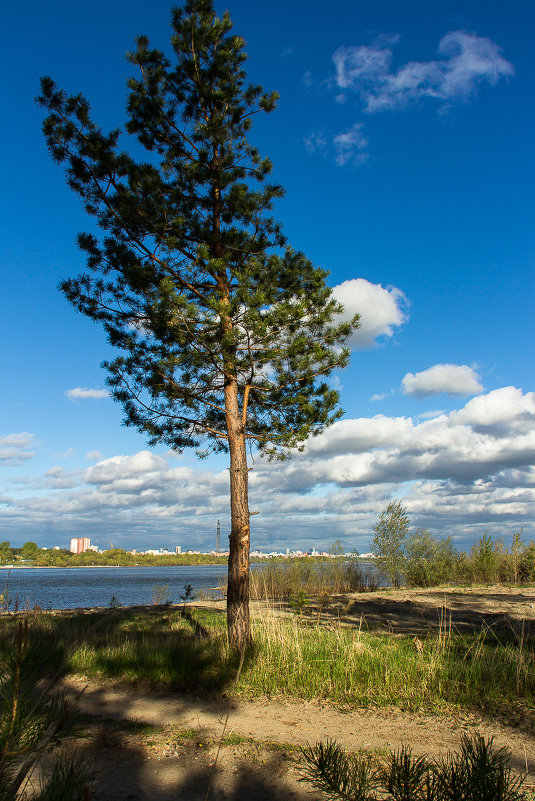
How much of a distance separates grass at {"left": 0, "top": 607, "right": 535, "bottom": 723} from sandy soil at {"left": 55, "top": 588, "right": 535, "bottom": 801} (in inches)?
11.1

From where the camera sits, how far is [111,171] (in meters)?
Result: 8.02

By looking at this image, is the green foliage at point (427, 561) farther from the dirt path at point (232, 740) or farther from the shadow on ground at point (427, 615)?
the dirt path at point (232, 740)

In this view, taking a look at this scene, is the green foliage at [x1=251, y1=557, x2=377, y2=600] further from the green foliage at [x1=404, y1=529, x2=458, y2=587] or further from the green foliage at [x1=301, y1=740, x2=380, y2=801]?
the green foliage at [x1=301, y1=740, x2=380, y2=801]

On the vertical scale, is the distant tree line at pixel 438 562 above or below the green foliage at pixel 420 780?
below

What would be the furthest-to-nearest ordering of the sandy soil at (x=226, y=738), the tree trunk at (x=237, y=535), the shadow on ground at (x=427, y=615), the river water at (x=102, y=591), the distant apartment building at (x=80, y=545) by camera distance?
the distant apartment building at (x=80, y=545) → the river water at (x=102, y=591) → the shadow on ground at (x=427, y=615) → the tree trunk at (x=237, y=535) → the sandy soil at (x=226, y=738)

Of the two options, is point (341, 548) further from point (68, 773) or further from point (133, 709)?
point (68, 773)

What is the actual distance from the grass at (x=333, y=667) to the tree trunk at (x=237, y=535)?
10.2 inches

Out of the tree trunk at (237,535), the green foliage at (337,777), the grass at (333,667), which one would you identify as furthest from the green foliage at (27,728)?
the tree trunk at (237,535)

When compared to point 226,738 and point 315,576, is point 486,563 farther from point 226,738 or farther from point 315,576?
point 226,738

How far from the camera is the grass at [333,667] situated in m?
5.26

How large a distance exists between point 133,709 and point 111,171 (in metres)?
7.30

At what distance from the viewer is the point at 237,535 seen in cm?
755

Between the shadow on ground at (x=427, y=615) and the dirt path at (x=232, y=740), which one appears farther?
the shadow on ground at (x=427, y=615)

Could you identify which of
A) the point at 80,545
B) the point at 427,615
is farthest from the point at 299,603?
the point at 80,545
